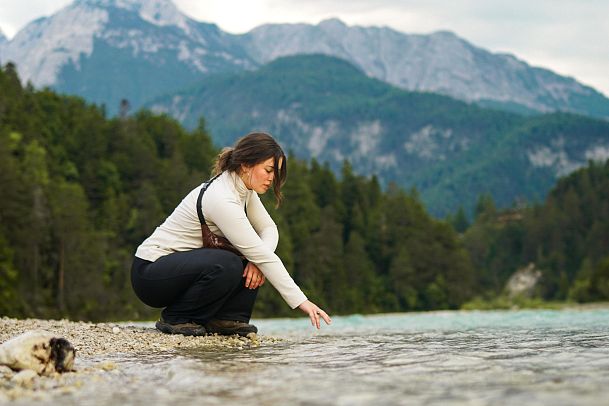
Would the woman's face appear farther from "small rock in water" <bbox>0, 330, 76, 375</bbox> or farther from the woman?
"small rock in water" <bbox>0, 330, 76, 375</bbox>

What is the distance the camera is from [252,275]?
370 inches

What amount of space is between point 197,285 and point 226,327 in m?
0.82

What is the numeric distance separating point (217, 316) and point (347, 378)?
4.05 metres

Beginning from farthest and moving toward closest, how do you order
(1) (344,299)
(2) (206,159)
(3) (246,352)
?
(2) (206,159), (1) (344,299), (3) (246,352)

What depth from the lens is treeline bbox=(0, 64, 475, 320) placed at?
74.6 meters

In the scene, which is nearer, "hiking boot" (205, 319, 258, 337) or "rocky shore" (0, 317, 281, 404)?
"rocky shore" (0, 317, 281, 404)

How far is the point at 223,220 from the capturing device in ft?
29.3

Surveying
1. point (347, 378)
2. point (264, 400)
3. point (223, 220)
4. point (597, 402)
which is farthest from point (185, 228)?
point (597, 402)

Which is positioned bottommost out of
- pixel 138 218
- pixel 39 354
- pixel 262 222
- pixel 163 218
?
pixel 39 354

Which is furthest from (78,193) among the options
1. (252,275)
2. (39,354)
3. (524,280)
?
(524,280)

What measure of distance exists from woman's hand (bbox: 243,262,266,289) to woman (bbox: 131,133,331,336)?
0.03 ft

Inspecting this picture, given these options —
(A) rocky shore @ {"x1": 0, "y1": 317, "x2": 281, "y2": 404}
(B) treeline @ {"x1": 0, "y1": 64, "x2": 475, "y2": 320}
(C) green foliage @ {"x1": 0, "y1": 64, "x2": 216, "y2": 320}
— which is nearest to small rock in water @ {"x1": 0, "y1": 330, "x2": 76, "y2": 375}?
(A) rocky shore @ {"x1": 0, "y1": 317, "x2": 281, "y2": 404}

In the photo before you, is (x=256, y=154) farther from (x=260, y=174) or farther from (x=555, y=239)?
(x=555, y=239)

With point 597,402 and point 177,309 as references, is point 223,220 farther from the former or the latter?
point 597,402
